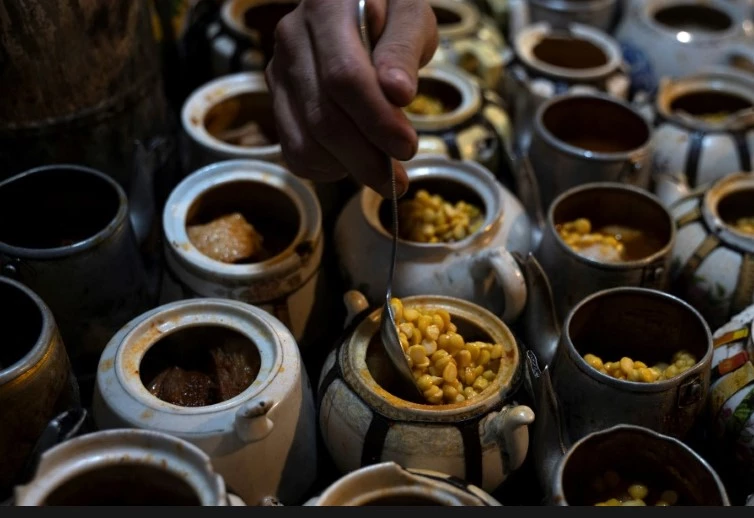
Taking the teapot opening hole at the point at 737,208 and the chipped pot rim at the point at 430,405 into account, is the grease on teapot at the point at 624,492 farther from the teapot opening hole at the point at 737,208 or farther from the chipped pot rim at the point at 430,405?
the teapot opening hole at the point at 737,208

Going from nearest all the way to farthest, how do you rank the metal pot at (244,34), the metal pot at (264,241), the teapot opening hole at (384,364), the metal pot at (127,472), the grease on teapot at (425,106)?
the metal pot at (127,472), the teapot opening hole at (384,364), the metal pot at (264,241), the grease on teapot at (425,106), the metal pot at (244,34)

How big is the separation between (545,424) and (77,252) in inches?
29.2

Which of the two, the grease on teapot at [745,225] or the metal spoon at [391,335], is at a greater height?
the metal spoon at [391,335]

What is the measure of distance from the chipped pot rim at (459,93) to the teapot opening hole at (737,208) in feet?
1.69

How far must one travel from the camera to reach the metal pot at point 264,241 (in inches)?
49.6

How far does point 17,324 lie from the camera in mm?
1104

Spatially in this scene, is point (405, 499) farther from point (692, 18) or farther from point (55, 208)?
point (692, 18)

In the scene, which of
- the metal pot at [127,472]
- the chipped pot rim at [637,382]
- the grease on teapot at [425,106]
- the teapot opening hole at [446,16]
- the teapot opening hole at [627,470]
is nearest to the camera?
the metal pot at [127,472]

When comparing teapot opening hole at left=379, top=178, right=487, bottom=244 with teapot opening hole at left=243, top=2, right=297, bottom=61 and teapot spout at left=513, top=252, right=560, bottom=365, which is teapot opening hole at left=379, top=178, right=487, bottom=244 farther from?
teapot opening hole at left=243, top=2, right=297, bottom=61

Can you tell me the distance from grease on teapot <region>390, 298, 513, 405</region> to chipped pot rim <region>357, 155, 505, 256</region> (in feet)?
0.53

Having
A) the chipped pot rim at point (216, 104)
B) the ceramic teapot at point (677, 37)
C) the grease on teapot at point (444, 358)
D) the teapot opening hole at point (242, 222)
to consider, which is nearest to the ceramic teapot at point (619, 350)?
the grease on teapot at point (444, 358)

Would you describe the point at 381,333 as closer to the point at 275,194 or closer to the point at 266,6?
the point at 275,194

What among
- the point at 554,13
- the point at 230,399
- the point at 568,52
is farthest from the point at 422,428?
the point at 554,13

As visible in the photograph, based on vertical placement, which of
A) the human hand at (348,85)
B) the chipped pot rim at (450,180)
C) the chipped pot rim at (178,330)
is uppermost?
the human hand at (348,85)
